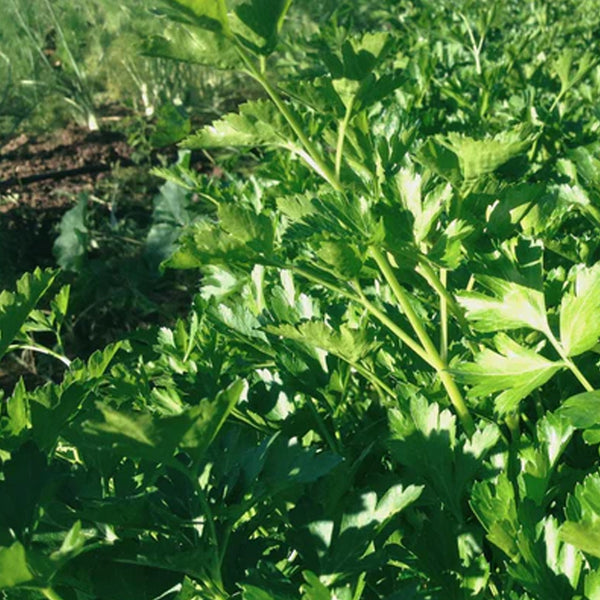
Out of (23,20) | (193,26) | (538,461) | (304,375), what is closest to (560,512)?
(538,461)

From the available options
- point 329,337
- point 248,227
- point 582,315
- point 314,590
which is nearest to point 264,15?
point 248,227

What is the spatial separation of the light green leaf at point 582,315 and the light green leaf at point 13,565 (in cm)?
54

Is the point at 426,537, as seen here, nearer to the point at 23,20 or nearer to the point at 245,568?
the point at 245,568

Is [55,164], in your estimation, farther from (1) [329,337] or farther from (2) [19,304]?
(1) [329,337]

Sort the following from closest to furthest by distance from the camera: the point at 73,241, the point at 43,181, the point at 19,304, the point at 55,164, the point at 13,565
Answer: the point at 13,565 < the point at 19,304 < the point at 73,241 < the point at 43,181 < the point at 55,164

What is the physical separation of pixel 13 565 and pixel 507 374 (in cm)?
49

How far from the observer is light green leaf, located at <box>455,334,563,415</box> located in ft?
2.54

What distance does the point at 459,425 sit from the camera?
90 centimetres

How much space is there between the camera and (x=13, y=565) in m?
0.55

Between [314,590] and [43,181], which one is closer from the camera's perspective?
[314,590]

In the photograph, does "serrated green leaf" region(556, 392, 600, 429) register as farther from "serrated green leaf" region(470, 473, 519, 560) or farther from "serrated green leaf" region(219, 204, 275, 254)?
"serrated green leaf" region(219, 204, 275, 254)

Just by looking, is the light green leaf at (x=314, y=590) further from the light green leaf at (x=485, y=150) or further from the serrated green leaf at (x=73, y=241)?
the serrated green leaf at (x=73, y=241)

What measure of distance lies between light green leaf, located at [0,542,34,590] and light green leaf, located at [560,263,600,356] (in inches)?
21.4

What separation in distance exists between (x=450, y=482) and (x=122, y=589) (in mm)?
344
